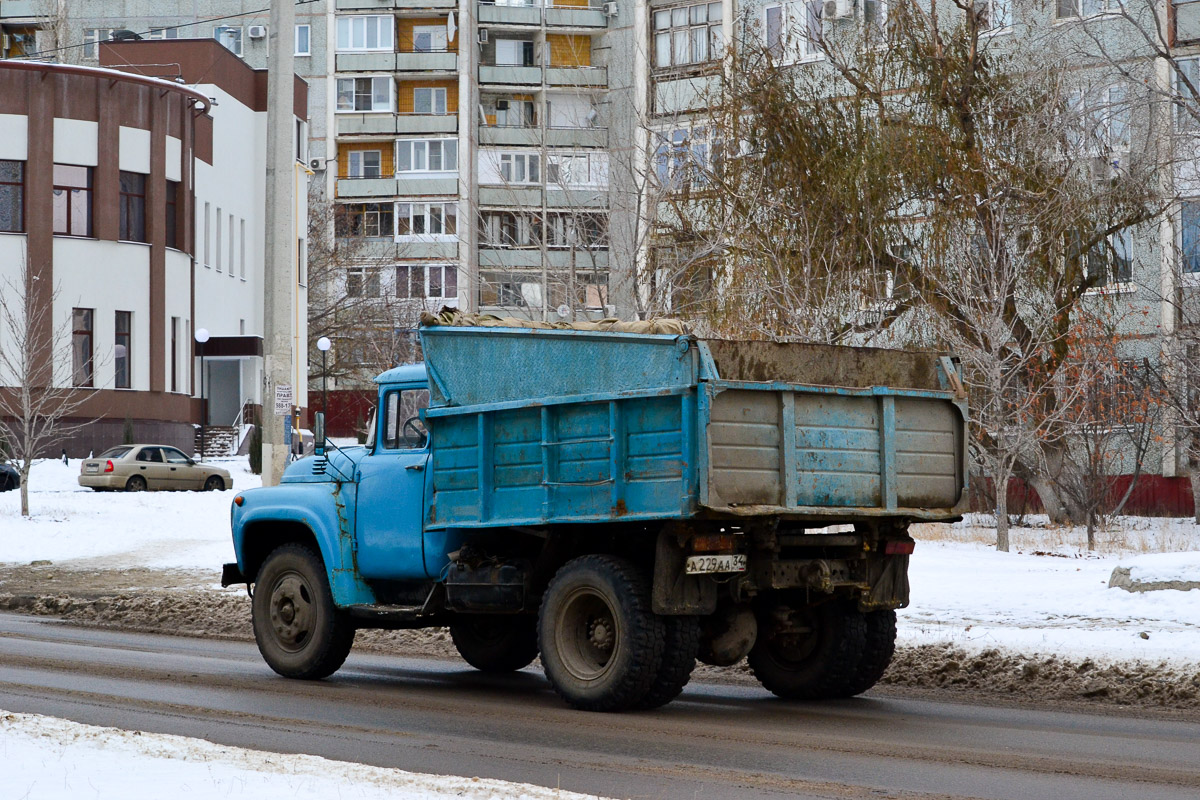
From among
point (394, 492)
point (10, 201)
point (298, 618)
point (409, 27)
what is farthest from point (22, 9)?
point (394, 492)

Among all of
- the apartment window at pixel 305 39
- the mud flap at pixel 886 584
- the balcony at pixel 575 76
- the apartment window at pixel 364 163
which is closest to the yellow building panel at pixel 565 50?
the balcony at pixel 575 76

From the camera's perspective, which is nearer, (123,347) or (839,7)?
(839,7)

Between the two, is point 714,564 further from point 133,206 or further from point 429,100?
point 429,100

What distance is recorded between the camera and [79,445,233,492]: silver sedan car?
43688 mm

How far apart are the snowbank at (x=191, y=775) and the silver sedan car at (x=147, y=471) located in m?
35.6

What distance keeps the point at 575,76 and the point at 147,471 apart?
34.4 m

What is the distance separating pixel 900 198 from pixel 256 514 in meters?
17.4

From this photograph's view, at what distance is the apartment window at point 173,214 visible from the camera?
5331cm

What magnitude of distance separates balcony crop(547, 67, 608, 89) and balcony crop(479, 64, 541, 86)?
1.45 meters

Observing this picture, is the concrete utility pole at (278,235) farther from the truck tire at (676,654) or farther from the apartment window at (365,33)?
the apartment window at (365,33)

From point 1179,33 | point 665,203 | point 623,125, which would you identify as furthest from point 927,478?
point 623,125

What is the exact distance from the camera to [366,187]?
75.3m

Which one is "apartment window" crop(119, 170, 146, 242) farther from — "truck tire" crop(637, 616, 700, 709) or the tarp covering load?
"truck tire" crop(637, 616, 700, 709)

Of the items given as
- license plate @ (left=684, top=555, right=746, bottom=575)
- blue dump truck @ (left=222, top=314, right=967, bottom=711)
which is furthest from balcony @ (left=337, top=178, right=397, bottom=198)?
license plate @ (left=684, top=555, right=746, bottom=575)
